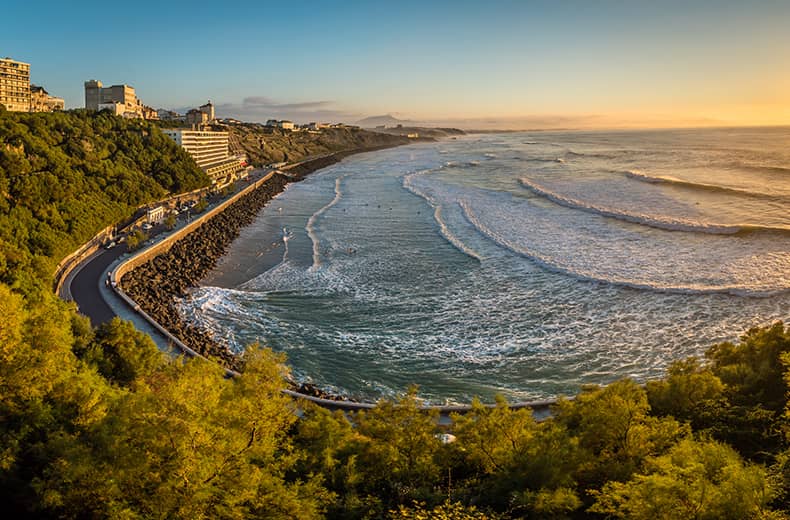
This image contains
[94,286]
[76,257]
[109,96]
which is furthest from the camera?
[109,96]

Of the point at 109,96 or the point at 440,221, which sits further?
the point at 109,96

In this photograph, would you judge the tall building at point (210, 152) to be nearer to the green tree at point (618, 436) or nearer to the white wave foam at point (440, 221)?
the white wave foam at point (440, 221)

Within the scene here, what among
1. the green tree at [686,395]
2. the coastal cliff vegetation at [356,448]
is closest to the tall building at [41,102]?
the coastal cliff vegetation at [356,448]

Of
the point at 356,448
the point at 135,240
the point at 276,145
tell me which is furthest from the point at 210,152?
the point at 356,448

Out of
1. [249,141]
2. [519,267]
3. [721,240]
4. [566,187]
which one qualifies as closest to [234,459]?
[519,267]

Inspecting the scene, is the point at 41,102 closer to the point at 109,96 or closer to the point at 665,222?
the point at 109,96

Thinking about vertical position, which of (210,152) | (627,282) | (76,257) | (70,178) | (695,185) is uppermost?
(210,152)

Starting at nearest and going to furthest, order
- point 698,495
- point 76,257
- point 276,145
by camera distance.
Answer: point 698,495
point 76,257
point 276,145

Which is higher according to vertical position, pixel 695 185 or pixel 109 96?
pixel 109 96
